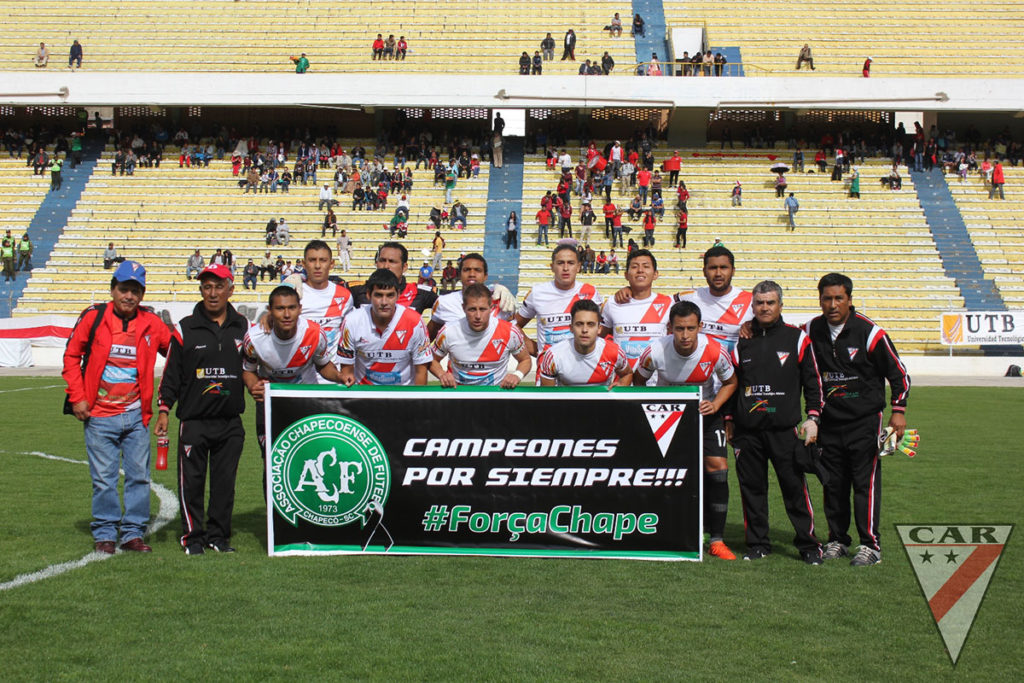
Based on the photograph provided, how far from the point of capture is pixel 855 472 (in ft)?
22.8

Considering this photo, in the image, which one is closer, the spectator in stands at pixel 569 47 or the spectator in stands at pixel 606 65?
the spectator in stands at pixel 606 65

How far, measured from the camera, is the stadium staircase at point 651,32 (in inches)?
1678

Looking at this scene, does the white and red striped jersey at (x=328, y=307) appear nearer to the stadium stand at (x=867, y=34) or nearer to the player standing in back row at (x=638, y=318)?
the player standing in back row at (x=638, y=318)

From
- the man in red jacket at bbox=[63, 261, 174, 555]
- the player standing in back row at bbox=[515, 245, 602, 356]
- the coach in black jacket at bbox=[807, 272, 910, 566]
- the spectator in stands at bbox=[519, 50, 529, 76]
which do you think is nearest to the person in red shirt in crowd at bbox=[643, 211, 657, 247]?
the spectator in stands at bbox=[519, 50, 529, 76]

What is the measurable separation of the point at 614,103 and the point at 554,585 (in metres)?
35.0

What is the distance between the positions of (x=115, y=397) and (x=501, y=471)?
8.84 ft

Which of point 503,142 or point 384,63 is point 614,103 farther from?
point 384,63

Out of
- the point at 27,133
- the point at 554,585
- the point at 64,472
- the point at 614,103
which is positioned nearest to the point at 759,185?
the point at 614,103

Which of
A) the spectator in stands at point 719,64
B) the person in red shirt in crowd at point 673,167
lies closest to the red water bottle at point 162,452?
the person in red shirt in crowd at point 673,167

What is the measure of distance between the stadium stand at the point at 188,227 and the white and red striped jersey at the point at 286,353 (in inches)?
1026

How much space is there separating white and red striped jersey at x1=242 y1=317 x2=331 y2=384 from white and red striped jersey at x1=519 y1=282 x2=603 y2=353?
6.10ft

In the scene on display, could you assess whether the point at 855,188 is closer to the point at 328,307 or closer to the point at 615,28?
the point at 615,28

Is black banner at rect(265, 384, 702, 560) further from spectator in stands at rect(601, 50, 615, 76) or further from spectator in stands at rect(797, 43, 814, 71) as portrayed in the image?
spectator in stands at rect(797, 43, 814, 71)

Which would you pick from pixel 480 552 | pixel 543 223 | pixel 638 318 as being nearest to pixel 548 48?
pixel 543 223
